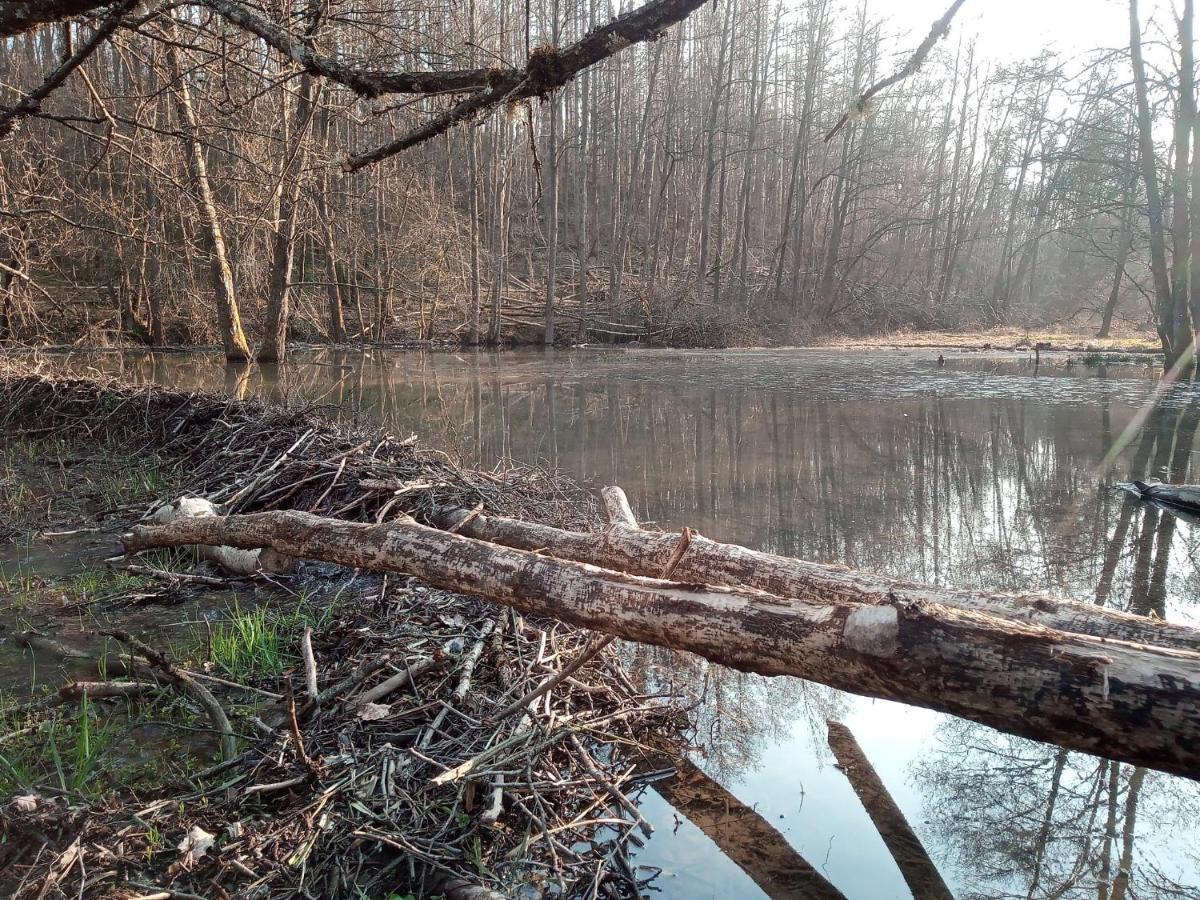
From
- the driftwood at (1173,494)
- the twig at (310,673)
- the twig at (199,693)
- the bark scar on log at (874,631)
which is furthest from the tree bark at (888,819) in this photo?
the driftwood at (1173,494)

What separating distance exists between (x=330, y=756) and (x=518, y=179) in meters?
35.1

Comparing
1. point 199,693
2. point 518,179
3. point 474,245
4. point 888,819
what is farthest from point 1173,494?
point 518,179

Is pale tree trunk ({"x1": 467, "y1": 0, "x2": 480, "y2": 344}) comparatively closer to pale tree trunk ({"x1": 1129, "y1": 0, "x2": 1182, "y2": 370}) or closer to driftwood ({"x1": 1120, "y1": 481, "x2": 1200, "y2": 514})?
pale tree trunk ({"x1": 1129, "y1": 0, "x2": 1182, "y2": 370})

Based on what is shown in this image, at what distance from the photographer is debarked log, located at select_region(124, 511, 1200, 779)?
193cm

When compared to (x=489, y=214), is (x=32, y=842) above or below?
below

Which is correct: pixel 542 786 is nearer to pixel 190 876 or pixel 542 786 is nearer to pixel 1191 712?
pixel 190 876

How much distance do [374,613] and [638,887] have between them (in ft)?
6.93

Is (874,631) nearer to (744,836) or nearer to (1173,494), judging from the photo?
(744,836)

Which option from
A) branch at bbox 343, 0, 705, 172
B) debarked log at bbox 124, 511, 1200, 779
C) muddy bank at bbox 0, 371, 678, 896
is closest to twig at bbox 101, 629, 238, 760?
muddy bank at bbox 0, 371, 678, 896

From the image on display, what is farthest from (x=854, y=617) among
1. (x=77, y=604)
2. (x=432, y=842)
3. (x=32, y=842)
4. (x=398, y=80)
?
(x=77, y=604)

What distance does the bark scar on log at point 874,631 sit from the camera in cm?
221

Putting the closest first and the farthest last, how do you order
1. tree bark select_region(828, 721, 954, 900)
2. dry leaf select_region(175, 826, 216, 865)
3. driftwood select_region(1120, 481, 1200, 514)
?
dry leaf select_region(175, 826, 216, 865), tree bark select_region(828, 721, 954, 900), driftwood select_region(1120, 481, 1200, 514)

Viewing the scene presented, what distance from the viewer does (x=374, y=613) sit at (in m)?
Answer: 4.18

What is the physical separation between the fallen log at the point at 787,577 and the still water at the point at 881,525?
2.31 ft
